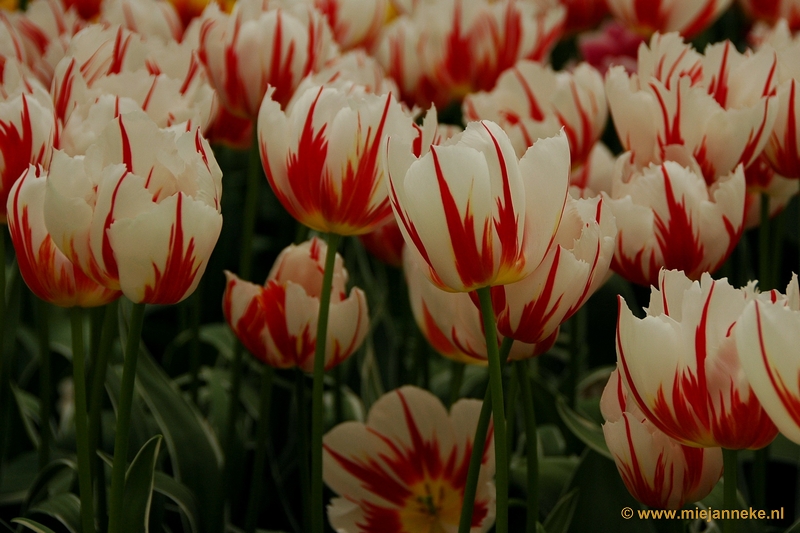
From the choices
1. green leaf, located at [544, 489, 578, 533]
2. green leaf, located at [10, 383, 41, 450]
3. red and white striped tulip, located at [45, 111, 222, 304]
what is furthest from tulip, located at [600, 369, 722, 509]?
green leaf, located at [10, 383, 41, 450]

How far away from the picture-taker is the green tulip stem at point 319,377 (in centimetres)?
52

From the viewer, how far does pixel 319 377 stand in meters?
0.52

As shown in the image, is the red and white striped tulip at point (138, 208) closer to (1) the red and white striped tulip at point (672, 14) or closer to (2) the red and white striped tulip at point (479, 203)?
(2) the red and white striped tulip at point (479, 203)

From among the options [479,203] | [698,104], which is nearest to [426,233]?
[479,203]

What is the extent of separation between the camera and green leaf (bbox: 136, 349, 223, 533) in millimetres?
667

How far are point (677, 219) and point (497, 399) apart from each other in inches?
6.9

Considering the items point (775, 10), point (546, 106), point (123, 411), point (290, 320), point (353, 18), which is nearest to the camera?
point (123, 411)

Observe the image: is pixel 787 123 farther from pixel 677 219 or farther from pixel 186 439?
pixel 186 439

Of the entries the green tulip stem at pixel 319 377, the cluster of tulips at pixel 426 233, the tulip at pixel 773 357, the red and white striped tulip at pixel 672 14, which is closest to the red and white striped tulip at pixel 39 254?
the cluster of tulips at pixel 426 233

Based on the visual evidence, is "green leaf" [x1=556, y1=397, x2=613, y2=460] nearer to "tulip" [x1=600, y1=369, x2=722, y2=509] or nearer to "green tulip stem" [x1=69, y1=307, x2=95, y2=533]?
"tulip" [x1=600, y1=369, x2=722, y2=509]

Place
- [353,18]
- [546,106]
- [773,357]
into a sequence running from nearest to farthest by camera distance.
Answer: [773,357]
[546,106]
[353,18]

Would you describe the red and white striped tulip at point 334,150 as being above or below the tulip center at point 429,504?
above

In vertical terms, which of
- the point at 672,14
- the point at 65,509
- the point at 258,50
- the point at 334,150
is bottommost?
the point at 65,509

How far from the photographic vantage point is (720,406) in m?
0.39
